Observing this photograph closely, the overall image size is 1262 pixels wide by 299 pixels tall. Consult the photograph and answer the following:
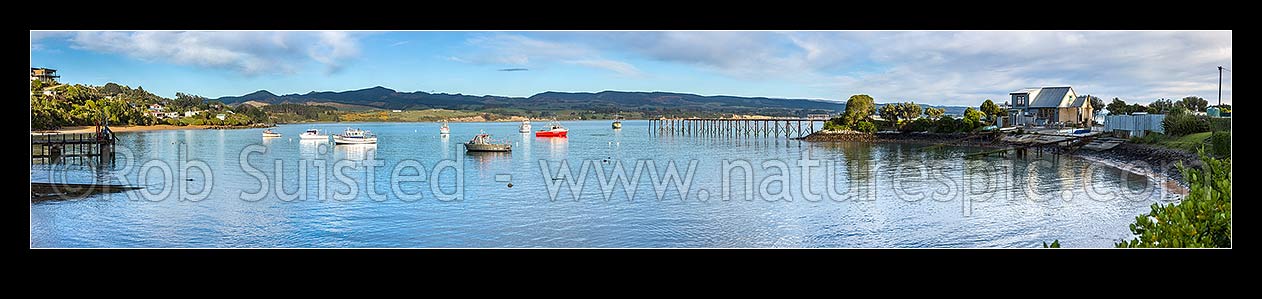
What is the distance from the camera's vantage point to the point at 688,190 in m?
18.4

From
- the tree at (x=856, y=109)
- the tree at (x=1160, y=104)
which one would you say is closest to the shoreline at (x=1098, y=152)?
the tree at (x=856, y=109)

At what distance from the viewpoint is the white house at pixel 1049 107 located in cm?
3878

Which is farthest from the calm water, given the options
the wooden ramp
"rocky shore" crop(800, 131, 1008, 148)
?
"rocky shore" crop(800, 131, 1008, 148)

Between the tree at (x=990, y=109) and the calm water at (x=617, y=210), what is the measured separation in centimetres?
1856

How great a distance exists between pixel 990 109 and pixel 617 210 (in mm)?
34376

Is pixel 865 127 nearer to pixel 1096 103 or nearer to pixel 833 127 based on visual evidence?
pixel 833 127

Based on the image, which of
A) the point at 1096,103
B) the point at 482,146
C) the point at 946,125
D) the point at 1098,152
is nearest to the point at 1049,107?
the point at 1096,103

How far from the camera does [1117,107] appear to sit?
39.2 m

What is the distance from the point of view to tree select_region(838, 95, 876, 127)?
5025 cm

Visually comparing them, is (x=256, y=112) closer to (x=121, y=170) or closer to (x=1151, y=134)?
(x=121, y=170)

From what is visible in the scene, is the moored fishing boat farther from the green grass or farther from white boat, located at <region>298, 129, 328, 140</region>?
the green grass

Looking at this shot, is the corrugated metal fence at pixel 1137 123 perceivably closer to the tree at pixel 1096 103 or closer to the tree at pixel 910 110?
the tree at pixel 1096 103

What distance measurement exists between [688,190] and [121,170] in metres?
17.4

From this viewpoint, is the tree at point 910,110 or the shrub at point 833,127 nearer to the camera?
the tree at point 910,110
